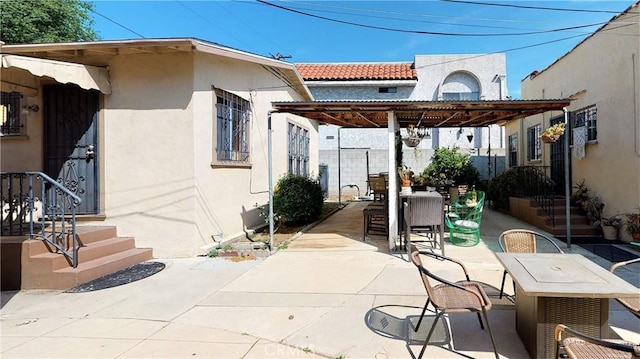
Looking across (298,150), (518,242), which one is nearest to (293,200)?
(298,150)

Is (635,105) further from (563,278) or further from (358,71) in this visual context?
(358,71)

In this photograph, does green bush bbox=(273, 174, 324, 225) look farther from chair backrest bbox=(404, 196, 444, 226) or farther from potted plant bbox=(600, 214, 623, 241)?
potted plant bbox=(600, 214, 623, 241)

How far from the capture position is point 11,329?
3.73 m

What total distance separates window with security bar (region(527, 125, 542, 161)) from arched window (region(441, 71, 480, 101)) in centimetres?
682

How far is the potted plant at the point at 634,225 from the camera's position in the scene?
6.45 metres

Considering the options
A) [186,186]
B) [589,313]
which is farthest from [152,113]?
[589,313]

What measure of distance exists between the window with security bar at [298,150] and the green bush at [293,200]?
2.03 meters

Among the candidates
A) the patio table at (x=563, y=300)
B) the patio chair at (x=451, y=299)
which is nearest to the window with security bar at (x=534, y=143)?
the patio table at (x=563, y=300)

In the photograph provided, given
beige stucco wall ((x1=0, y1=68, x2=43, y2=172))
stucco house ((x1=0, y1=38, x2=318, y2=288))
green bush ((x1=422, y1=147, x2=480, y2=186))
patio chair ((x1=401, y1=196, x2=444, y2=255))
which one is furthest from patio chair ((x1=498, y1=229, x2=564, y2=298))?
green bush ((x1=422, y1=147, x2=480, y2=186))

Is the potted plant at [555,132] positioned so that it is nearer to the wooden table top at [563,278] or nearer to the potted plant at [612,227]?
the potted plant at [612,227]

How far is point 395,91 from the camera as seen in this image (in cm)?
1814

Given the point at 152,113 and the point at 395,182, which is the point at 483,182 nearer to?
the point at 395,182

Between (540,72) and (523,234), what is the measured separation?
9.39m

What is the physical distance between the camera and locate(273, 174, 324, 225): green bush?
8797 mm
